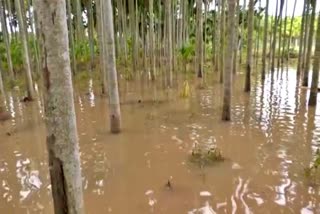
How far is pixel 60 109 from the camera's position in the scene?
107 inches

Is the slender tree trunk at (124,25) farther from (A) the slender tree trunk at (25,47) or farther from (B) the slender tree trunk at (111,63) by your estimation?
(B) the slender tree trunk at (111,63)

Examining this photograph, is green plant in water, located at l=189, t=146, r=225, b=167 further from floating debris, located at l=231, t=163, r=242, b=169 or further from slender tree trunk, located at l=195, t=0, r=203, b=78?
slender tree trunk, located at l=195, t=0, r=203, b=78

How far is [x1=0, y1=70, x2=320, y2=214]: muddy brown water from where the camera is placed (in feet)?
14.8

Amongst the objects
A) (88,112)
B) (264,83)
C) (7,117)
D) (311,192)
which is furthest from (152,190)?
(264,83)

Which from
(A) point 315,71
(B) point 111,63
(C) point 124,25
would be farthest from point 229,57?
(C) point 124,25

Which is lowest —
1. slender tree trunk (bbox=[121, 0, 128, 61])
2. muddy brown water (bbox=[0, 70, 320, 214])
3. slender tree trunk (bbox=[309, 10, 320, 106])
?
muddy brown water (bbox=[0, 70, 320, 214])

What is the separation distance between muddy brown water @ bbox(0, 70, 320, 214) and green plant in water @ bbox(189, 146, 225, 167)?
0.46 ft

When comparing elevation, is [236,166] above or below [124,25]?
below

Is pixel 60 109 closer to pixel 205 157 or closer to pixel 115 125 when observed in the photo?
pixel 205 157

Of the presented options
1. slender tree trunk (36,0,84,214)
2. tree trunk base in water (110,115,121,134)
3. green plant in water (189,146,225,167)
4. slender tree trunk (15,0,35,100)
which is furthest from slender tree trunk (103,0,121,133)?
slender tree trunk (15,0,35,100)

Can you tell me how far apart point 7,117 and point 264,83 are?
1006cm

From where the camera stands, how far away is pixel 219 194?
4668 mm

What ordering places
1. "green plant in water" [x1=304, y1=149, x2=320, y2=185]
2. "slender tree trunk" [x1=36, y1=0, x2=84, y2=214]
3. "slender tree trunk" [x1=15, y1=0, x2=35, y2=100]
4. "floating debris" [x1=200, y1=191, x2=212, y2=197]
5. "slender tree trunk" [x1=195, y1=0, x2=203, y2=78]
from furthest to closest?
1. "slender tree trunk" [x1=195, y1=0, x2=203, y2=78]
2. "slender tree trunk" [x1=15, y1=0, x2=35, y2=100]
3. "green plant in water" [x1=304, y1=149, x2=320, y2=185]
4. "floating debris" [x1=200, y1=191, x2=212, y2=197]
5. "slender tree trunk" [x1=36, y1=0, x2=84, y2=214]

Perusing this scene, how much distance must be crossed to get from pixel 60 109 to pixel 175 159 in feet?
11.5
